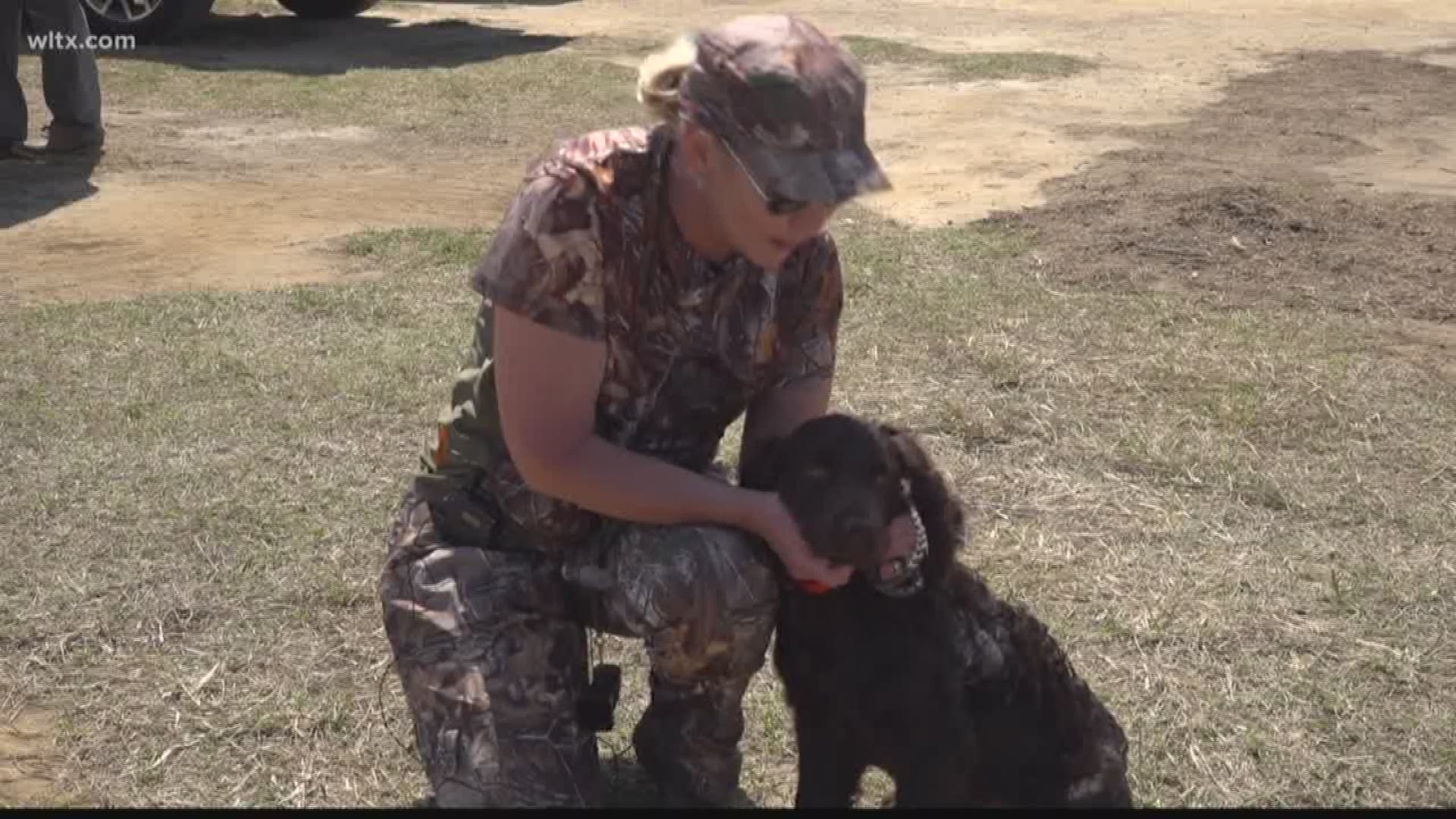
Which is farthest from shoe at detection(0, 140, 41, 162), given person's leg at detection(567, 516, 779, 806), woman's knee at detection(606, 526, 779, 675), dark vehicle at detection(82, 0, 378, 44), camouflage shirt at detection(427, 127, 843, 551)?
woman's knee at detection(606, 526, 779, 675)

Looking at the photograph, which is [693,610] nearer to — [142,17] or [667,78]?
[667,78]

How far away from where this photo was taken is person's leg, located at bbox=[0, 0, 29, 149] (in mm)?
8641

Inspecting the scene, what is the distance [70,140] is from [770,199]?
7.17 m

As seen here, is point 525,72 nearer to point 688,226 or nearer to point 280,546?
point 280,546

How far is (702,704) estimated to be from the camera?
10.5ft

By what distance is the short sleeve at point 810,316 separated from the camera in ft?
9.98

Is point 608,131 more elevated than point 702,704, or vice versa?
point 608,131

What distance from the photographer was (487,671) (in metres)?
2.98

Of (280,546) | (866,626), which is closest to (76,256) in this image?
(280,546)

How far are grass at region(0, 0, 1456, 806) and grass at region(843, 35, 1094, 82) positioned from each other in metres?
4.86

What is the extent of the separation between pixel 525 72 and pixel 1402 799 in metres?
9.13

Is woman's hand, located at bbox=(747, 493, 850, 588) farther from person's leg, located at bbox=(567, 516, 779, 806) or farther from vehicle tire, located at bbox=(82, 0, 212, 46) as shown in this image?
vehicle tire, located at bbox=(82, 0, 212, 46)

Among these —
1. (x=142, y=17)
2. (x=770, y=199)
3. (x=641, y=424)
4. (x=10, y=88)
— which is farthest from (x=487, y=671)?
(x=142, y=17)

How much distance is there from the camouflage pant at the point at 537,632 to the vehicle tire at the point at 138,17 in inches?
405
